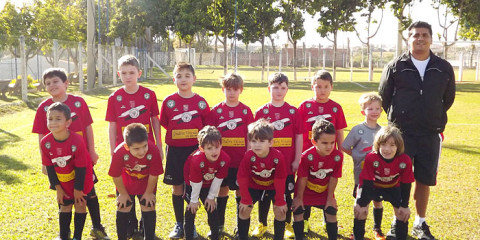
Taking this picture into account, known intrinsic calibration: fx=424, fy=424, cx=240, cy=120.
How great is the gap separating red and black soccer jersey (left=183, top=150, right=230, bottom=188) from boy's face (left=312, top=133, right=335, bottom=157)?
2.88ft

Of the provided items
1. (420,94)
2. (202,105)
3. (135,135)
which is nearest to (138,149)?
(135,135)

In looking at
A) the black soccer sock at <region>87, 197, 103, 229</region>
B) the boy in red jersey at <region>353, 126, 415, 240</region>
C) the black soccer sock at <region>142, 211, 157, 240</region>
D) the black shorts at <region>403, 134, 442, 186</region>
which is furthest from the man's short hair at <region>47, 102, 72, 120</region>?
the black shorts at <region>403, 134, 442, 186</region>

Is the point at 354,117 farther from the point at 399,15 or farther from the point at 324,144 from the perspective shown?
the point at 399,15

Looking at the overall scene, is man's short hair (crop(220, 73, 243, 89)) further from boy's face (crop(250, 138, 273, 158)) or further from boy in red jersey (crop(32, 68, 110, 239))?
boy in red jersey (crop(32, 68, 110, 239))

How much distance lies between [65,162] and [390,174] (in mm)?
3041

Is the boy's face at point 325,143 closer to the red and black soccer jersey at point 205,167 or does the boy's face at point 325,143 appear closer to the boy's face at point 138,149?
the red and black soccer jersey at point 205,167

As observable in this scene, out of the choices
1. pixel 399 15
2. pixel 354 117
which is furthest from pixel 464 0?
pixel 354 117

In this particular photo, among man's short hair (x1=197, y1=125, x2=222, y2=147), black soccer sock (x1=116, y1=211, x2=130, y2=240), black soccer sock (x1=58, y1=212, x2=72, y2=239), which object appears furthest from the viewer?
black soccer sock (x1=58, y1=212, x2=72, y2=239)

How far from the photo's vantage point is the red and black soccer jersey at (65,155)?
3893mm

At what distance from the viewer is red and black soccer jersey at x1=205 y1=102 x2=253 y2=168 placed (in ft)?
14.5

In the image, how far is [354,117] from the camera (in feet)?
43.1

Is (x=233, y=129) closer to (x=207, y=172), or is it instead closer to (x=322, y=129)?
(x=207, y=172)

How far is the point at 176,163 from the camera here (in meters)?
4.44

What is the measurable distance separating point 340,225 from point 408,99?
1586 millimetres
